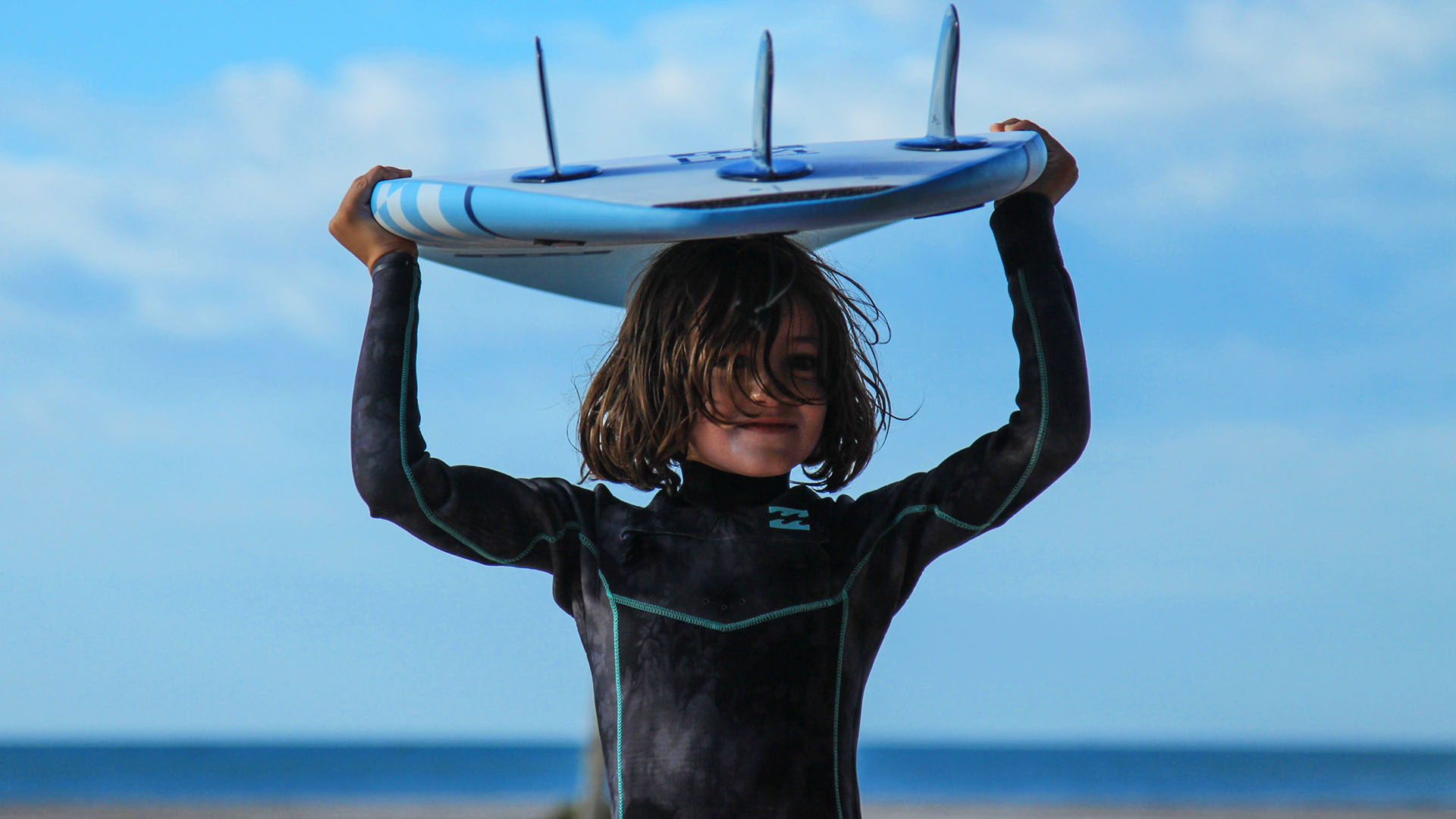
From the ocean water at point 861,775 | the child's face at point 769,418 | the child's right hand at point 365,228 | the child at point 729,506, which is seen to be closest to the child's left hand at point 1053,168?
the child at point 729,506

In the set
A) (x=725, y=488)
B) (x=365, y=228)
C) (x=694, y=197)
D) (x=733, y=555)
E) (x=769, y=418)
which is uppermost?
(x=365, y=228)

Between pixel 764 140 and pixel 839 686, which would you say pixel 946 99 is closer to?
pixel 764 140

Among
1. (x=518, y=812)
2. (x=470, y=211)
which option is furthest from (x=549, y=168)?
(x=518, y=812)

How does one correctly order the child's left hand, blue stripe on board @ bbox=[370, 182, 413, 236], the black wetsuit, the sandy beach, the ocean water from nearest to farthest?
the black wetsuit
blue stripe on board @ bbox=[370, 182, 413, 236]
the child's left hand
the sandy beach
the ocean water

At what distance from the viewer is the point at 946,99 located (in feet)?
7.57

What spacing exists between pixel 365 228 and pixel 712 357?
0.64 metres

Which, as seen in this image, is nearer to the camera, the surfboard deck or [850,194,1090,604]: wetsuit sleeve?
the surfboard deck

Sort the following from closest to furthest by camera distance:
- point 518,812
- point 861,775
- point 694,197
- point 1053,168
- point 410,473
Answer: point 694,197
point 410,473
point 1053,168
point 518,812
point 861,775

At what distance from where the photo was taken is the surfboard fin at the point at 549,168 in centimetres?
230

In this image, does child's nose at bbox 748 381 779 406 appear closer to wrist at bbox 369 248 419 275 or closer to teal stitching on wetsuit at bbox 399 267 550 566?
teal stitching on wetsuit at bbox 399 267 550 566

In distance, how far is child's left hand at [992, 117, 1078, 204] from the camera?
243cm

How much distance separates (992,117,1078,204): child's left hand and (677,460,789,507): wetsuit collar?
71cm

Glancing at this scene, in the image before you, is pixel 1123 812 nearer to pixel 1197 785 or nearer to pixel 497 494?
pixel 1197 785

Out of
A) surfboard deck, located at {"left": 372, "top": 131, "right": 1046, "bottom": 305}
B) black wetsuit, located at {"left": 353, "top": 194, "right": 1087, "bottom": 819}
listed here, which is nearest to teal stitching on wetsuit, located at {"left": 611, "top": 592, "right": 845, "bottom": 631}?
black wetsuit, located at {"left": 353, "top": 194, "right": 1087, "bottom": 819}
